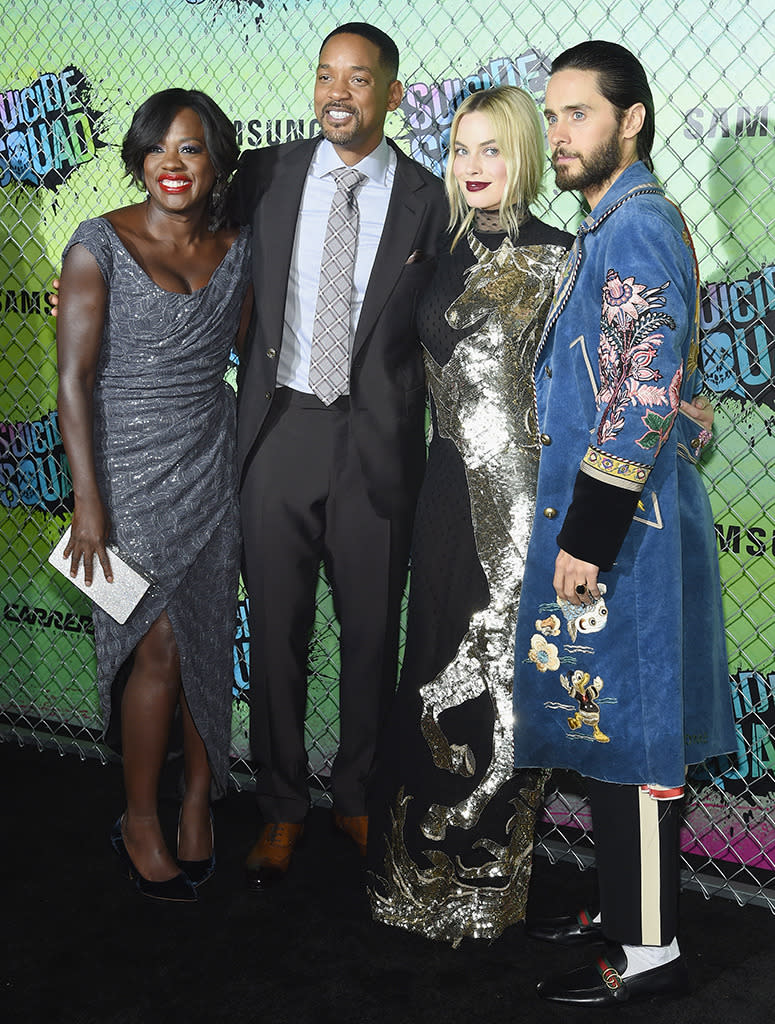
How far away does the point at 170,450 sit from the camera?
2.49 meters

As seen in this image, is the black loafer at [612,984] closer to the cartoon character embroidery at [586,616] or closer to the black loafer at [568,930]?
the black loafer at [568,930]

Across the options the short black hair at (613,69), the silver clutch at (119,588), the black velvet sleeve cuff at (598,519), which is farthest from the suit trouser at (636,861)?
the short black hair at (613,69)

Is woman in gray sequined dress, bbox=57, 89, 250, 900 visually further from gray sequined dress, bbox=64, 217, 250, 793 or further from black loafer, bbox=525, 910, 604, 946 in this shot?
black loafer, bbox=525, 910, 604, 946

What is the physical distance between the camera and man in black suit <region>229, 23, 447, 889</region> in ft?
7.98

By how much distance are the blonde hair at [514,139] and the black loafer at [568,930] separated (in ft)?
4.96

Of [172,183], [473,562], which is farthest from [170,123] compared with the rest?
[473,562]

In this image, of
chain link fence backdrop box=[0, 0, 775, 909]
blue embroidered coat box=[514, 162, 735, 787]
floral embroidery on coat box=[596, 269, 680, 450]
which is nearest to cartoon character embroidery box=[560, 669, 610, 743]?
blue embroidered coat box=[514, 162, 735, 787]

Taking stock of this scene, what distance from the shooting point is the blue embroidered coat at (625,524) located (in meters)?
1.81

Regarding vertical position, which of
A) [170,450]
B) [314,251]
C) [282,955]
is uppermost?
[314,251]

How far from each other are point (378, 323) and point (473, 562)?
586 millimetres

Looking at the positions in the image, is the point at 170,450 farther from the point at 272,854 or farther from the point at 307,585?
the point at 272,854

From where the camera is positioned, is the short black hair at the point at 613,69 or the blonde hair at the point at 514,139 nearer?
the short black hair at the point at 613,69

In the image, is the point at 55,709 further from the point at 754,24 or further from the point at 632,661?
the point at 754,24

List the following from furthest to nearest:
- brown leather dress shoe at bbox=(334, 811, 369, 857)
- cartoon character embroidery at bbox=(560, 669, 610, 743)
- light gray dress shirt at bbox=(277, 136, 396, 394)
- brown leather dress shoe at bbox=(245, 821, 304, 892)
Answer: brown leather dress shoe at bbox=(334, 811, 369, 857), brown leather dress shoe at bbox=(245, 821, 304, 892), light gray dress shirt at bbox=(277, 136, 396, 394), cartoon character embroidery at bbox=(560, 669, 610, 743)
